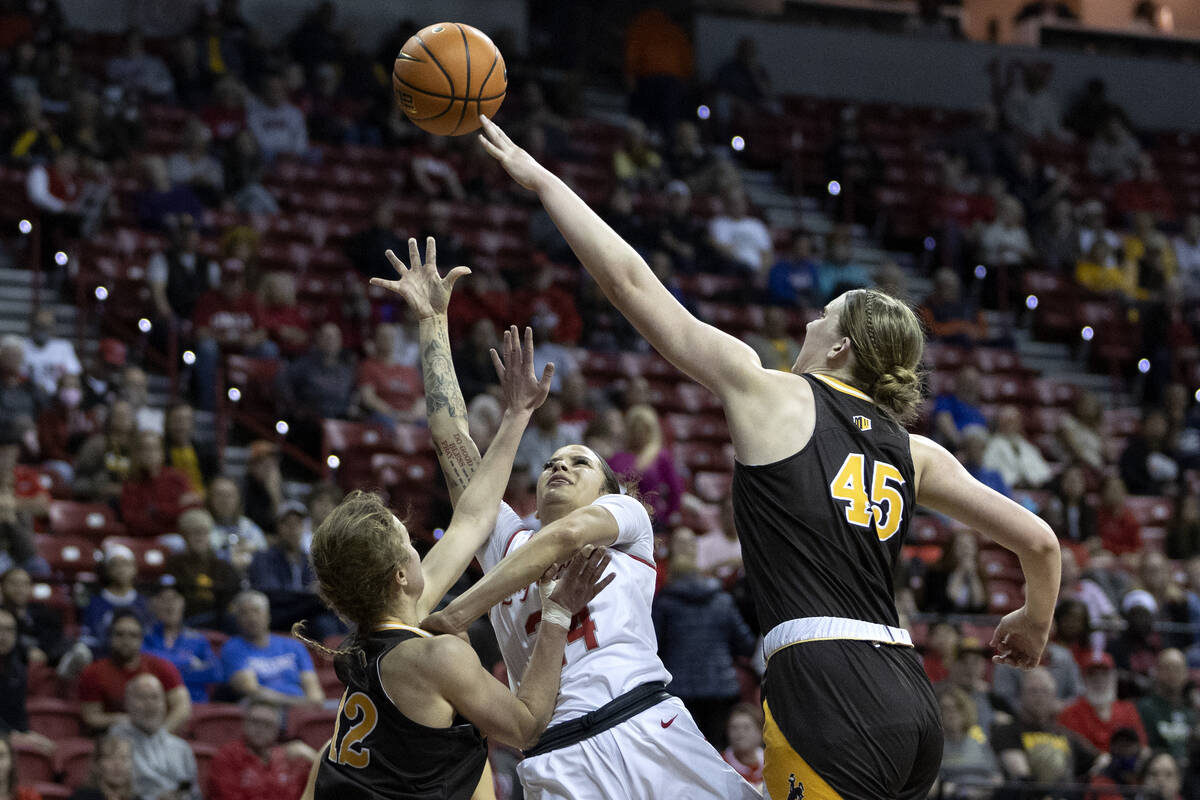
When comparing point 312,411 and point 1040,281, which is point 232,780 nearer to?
point 312,411

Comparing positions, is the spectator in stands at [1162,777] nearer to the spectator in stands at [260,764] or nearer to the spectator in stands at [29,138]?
the spectator in stands at [260,764]

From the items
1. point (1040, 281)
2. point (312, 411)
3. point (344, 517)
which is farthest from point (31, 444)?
point (1040, 281)

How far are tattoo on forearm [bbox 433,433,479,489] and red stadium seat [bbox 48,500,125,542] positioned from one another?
223 inches

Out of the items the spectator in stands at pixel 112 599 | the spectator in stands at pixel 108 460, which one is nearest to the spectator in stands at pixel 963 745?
the spectator in stands at pixel 112 599

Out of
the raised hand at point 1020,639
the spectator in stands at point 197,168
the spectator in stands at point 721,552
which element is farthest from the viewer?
the spectator in stands at point 197,168

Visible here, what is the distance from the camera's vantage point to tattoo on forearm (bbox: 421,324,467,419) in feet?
16.1

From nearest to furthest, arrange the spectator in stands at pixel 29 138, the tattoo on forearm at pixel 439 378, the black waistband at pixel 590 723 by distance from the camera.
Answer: the black waistband at pixel 590 723, the tattoo on forearm at pixel 439 378, the spectator in stands at pixel 29 138

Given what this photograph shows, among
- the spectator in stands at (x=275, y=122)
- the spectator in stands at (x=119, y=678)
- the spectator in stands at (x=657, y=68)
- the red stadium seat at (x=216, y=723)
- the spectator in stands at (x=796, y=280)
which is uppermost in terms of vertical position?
the spectator in stands at (x=657, y=68)

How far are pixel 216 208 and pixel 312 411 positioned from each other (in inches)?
121

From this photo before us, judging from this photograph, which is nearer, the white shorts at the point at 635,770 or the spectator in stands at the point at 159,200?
the white shorts at the point at 635,770

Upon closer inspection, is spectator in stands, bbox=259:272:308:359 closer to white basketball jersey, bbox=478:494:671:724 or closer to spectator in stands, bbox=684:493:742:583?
spectator in stands, bbox=684:493:742:583

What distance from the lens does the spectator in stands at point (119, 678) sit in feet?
26.0

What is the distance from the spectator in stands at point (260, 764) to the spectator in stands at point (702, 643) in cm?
208

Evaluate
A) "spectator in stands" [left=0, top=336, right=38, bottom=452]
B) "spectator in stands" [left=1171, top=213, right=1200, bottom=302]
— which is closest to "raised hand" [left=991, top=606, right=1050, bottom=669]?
"spectator in stands" [left=0, top=336, right=38, bottom=452]
